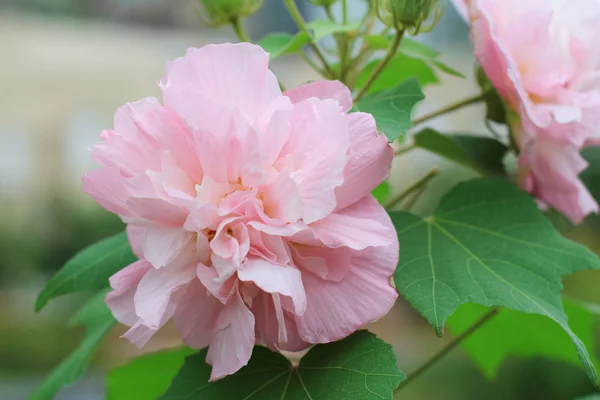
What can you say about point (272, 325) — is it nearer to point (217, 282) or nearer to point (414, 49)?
point (217, 282)

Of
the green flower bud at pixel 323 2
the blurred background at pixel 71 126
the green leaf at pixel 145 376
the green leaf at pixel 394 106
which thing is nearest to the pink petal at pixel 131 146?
the green leaf at pixel 394 106

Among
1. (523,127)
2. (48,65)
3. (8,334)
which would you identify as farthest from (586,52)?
(48,65)

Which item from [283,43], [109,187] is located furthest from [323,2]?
[109,187]

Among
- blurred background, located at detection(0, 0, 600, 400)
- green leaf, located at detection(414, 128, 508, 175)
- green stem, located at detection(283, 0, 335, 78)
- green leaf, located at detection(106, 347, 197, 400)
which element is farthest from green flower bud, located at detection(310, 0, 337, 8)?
blurred background, located at detection(0, 0, 600, 400)

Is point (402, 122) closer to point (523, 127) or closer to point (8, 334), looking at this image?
point (523, 127)

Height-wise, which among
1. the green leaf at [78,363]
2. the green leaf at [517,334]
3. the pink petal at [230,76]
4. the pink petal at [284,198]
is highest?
the pink petal at [230,76]

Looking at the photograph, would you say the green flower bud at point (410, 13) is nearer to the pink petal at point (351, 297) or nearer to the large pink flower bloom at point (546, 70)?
the large pink flower bloom at point (546, 70)
